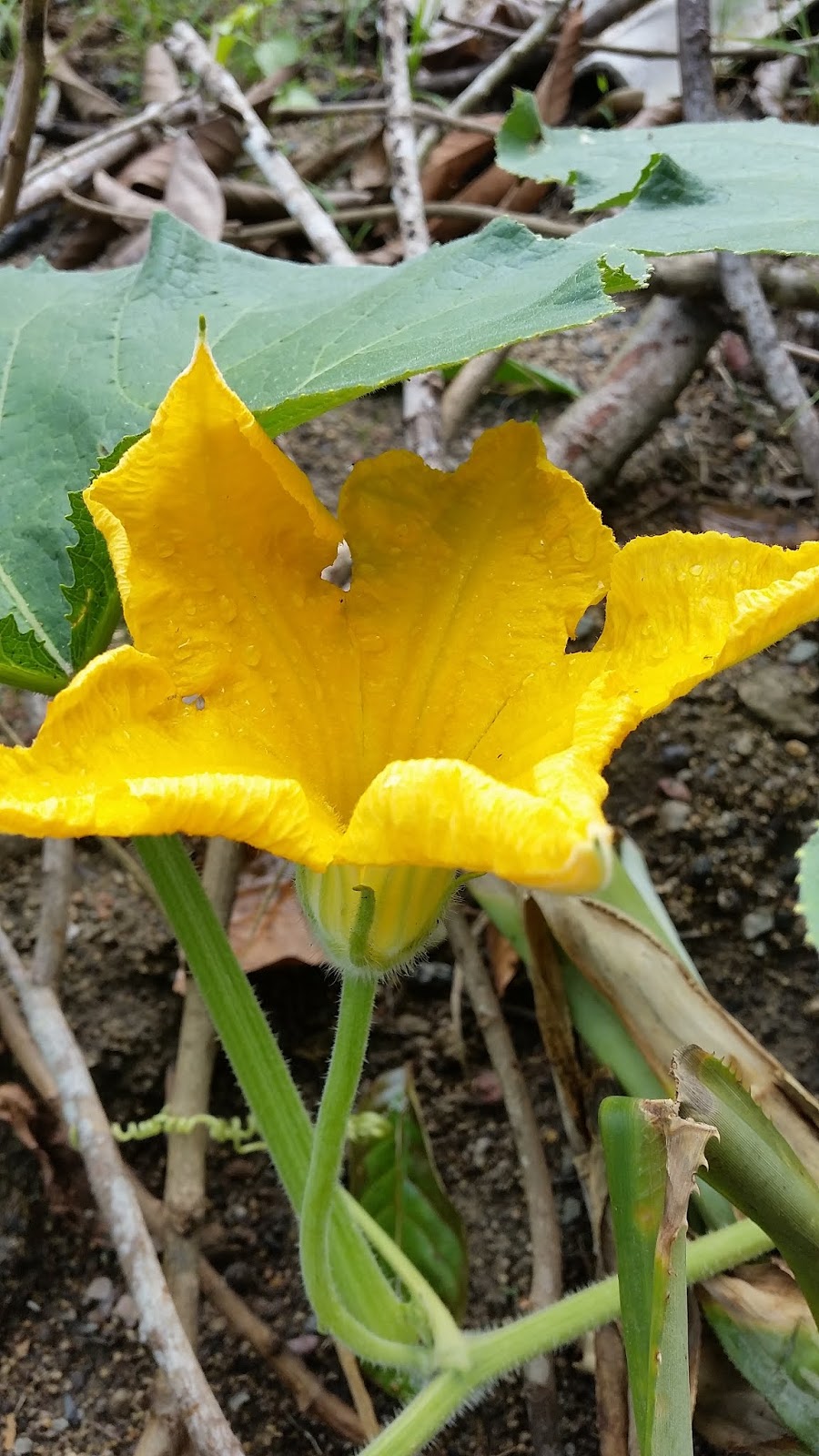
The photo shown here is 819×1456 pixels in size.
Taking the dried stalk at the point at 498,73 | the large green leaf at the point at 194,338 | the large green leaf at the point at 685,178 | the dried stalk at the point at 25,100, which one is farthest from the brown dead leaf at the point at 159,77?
the large green leaf at the point at 194,338

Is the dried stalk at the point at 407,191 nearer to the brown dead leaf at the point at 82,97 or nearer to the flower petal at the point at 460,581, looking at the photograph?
the flower petal at the point at 460,581

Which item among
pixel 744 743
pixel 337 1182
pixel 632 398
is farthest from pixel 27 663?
pixel 632 398

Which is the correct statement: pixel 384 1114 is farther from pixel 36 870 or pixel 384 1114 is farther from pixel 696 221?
pixel 696 221

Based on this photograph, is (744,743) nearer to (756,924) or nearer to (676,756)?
(676,756)

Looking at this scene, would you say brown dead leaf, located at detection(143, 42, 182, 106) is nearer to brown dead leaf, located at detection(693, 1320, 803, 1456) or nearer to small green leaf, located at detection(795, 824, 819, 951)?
small green leaf, located at detection(795, 824, 819, 951)

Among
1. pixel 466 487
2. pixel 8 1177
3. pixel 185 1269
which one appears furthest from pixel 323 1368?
pixel 466 487
